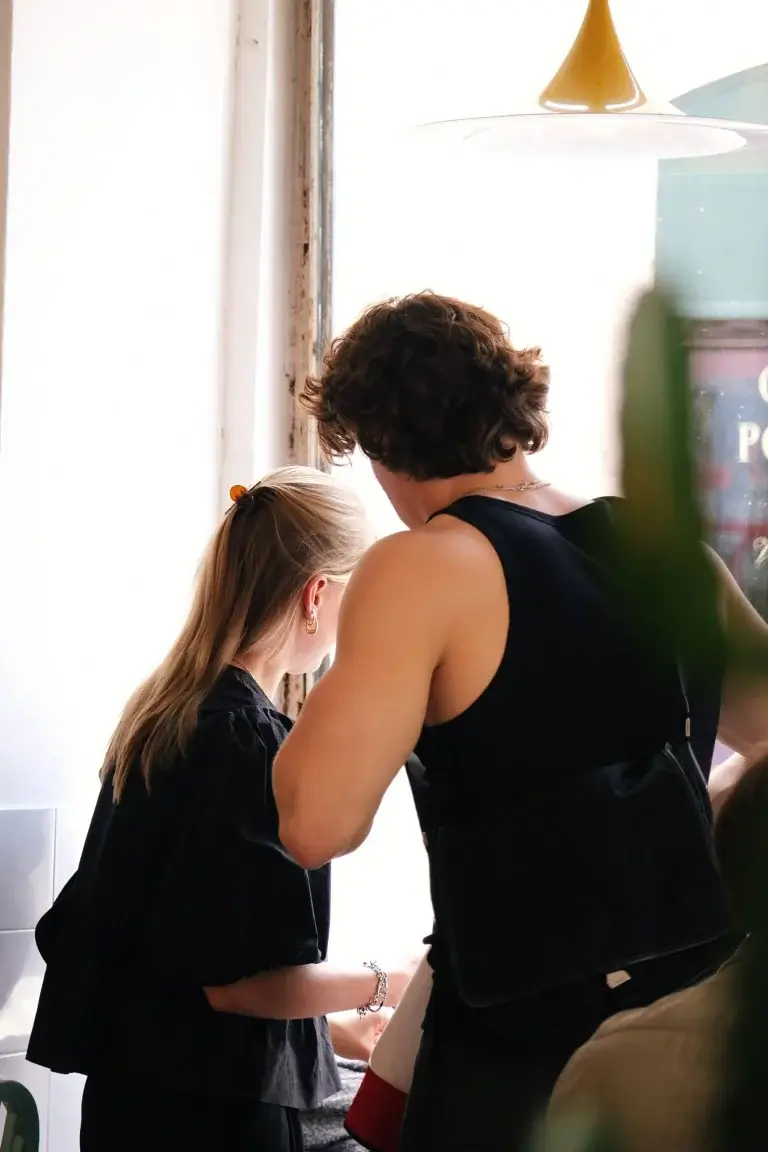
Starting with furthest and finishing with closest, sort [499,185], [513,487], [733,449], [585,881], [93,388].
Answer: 1. [499,185]
2. [93,388]
3. [513,487]
4. [585,881]
5. [733,449]

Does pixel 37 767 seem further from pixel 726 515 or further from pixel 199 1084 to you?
pixel 726 515

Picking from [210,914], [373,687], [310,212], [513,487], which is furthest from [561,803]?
[310,212]

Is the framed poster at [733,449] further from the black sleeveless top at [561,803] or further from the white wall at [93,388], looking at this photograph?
the white wall at [93,388]

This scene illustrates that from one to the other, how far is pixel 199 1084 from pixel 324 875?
261mm

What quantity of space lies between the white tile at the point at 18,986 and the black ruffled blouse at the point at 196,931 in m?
0.23

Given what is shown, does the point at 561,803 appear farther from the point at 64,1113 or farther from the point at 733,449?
the point at 64,1113

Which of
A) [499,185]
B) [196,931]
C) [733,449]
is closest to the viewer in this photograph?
[733,449]

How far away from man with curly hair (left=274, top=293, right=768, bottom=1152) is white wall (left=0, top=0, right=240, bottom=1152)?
90cm

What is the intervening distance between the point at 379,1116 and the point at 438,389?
66 cm

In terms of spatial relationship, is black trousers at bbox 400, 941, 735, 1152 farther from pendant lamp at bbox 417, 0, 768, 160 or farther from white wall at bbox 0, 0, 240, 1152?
white wall at bbox 0, 0, 240, 1152

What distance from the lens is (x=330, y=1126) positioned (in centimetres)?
167

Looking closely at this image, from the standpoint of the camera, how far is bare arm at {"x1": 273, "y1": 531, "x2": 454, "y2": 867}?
103 centimetres

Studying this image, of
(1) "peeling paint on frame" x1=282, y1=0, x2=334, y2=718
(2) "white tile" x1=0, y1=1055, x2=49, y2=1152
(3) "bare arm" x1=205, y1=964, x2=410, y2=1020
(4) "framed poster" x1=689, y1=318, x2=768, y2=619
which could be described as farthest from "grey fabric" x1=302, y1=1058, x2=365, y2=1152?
(4) "framed poster" x1=689, y1=318, x2=768, y2=619

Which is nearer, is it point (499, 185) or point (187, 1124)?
point (187, 1124)
